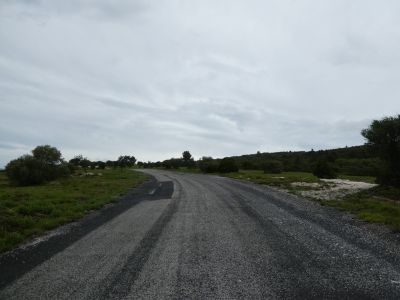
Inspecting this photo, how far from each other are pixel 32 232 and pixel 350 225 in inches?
394

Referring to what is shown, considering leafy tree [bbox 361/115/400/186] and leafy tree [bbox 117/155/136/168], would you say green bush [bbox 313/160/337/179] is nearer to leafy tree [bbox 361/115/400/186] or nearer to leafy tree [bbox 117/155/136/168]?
leafy tree [bbox 361/115/400/186]

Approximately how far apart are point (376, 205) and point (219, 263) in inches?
472

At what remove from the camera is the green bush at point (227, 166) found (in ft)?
201

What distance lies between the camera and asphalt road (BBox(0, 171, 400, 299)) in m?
6.09

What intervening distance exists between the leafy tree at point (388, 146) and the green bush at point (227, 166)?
37340 mm

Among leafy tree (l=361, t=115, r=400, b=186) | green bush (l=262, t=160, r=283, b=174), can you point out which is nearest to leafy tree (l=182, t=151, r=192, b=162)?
green bush (l=262, t=160, r=283, b=174)

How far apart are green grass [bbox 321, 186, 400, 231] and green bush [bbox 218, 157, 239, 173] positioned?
3815 centimetres

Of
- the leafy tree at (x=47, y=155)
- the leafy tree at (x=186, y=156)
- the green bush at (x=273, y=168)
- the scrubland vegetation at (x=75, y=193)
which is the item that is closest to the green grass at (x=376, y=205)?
the scrubland vegetation at (x=75, y=193)

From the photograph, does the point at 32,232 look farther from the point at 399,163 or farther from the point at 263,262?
the point at 399,163

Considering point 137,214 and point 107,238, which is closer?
point 107,238

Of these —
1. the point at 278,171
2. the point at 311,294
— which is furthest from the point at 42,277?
the point at 278,171

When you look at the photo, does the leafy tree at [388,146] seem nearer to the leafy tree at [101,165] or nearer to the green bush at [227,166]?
the green bush at [227,166]

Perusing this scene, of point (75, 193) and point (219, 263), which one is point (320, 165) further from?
point (219, 263)

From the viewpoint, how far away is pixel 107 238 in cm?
1043
